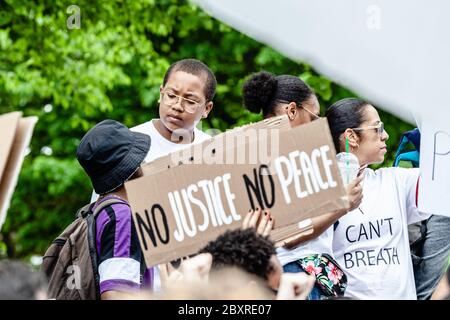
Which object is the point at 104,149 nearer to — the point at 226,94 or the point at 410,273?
the point at 410,273

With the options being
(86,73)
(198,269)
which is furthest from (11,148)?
(86,73)

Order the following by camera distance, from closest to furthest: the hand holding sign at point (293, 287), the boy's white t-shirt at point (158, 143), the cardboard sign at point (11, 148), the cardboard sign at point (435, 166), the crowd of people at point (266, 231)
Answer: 1. the hand holding sign at point (293, 287)
2. the crowd of people at point (266, 231)
3. the cardboard sign at point (11, 148)
4. the cardboard sign at point (435, 166)
5. the boy's white t-shirt at point (158, 143)

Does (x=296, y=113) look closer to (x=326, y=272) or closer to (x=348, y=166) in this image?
(x=348, y=166)

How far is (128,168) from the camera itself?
3.33m

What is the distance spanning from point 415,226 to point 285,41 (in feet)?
4.42

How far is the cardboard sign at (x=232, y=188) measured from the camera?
2982mm

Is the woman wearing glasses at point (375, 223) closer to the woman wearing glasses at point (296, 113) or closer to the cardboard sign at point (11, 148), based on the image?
the woman wearing glasses at point (296, 113)

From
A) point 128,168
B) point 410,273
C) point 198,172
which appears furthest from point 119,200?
point 410,273

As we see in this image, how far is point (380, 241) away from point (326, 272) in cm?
32

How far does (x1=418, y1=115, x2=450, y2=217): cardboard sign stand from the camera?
3.57 m

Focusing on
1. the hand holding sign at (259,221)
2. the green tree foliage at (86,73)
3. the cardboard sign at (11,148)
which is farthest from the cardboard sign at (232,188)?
the green tree foliage at (86,73)

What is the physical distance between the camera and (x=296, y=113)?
13.3ft
